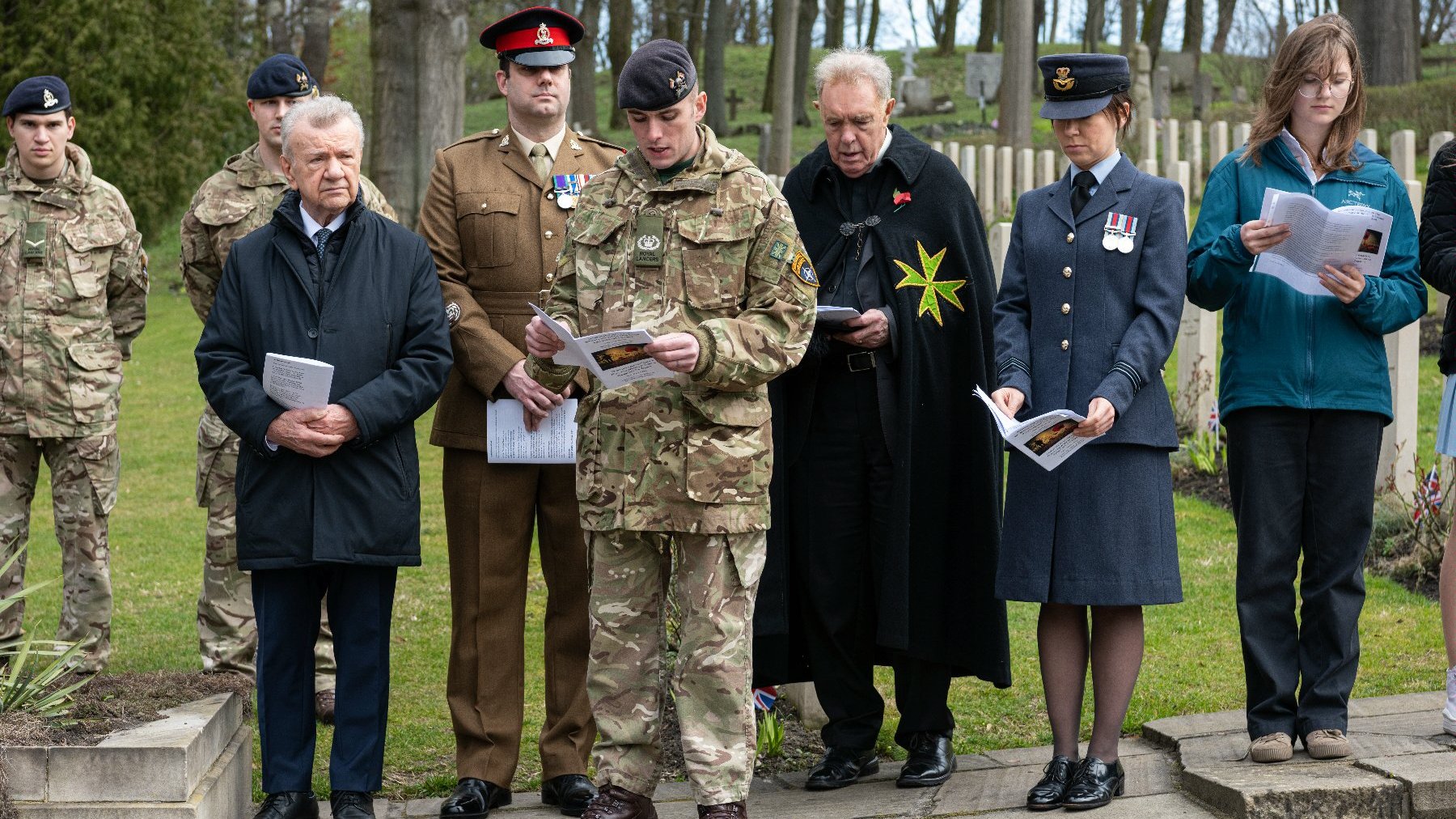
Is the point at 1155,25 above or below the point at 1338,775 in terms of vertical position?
above

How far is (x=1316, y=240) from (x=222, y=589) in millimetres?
4210

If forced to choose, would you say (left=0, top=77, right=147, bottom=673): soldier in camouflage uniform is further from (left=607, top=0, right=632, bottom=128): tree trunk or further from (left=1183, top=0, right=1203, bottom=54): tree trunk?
(left=1183, top=0, right=1203, bottom=54): tree trunk

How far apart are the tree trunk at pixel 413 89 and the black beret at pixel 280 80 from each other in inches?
266

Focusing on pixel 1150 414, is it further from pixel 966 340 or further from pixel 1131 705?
pixel 1131 705

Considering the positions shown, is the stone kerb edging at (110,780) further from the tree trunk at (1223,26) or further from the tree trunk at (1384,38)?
the tree trunk at (1223,26)

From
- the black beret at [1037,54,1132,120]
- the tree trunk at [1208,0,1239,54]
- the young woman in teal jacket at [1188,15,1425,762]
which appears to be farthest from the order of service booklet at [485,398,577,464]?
the tree trunk at [1208,0,1239,54]

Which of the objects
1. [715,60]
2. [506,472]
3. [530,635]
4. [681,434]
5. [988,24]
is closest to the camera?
→ [681,434]

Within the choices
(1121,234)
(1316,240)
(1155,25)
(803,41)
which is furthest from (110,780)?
(1155,25)

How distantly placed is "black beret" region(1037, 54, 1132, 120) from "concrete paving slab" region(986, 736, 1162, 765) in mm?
2117

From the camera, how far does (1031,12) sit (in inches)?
808

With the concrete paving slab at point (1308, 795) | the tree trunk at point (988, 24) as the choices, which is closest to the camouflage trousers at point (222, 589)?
the concrete paving slab at point (1308, 795)

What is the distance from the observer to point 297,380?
4426 millimetres

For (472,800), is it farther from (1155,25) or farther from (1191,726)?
(1155,25)

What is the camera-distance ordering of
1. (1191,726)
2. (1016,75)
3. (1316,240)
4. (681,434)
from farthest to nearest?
(1016,75) → (1191,726) → (1316,240) → (681,434)
